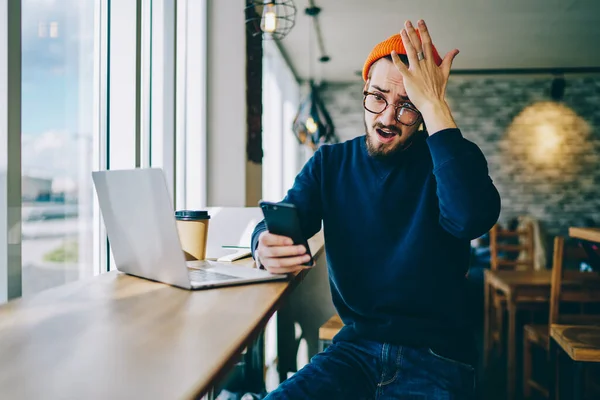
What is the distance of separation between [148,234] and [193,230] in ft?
1.10

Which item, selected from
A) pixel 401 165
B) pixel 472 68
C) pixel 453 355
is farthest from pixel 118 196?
pixel 472 68

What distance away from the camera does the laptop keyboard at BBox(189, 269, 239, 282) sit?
1.10 metres

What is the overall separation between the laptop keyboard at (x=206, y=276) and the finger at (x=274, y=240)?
0.34 ft

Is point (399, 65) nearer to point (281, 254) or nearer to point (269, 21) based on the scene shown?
point (281, 254)

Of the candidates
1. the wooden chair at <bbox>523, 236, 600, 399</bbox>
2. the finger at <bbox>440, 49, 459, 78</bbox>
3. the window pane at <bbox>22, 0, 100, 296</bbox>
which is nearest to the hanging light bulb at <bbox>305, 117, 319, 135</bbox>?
the wooden chair at <bbox>523, 236, 600, 399</bbox>

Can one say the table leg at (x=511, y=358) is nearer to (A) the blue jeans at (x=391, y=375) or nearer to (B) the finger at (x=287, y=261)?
(A) the blue jeans at (x=391, y=375)

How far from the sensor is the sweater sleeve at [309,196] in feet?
4.27

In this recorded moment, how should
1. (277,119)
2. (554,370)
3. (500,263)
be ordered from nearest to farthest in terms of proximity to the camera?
1. (554,370)
2. (500,263)
3. (277,119)

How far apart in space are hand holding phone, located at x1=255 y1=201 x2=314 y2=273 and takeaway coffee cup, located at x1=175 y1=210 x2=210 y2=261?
0.30m

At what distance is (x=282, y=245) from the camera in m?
1.11

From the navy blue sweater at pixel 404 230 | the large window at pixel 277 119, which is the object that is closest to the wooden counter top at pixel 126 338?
the navy blue sweater at pixel 404 230

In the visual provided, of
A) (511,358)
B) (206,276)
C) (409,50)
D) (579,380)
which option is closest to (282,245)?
(206,276)

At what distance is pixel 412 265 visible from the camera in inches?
44.8

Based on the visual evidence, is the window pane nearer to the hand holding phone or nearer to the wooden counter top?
the wooden counter top
